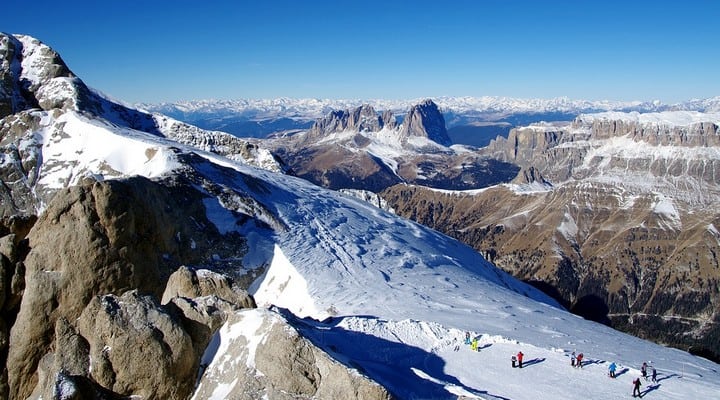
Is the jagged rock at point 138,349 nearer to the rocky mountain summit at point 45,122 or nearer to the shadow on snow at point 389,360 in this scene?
the shadow on snow at point 389,360

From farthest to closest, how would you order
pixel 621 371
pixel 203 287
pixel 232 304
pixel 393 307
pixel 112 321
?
pixel 393 307 < pixel 621 371 < pixel 203 287 < pixel 232 304 < pixel 112 321

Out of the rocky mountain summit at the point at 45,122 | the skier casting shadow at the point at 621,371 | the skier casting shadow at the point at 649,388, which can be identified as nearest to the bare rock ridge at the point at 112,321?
the rocky mountain summit at the point at 45,122

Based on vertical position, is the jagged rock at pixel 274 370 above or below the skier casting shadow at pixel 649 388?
above

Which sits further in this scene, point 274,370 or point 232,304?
point 232,304

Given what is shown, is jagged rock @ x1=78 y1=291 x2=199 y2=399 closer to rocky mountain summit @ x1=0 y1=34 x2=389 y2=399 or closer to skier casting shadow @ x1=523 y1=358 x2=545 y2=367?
rocky mountain summit @ x1=0 y1=34 x2=389 y2=399

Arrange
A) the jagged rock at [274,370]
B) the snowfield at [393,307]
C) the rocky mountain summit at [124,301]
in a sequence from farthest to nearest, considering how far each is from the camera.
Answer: the snowfield at [393,307], the rocky mountain summit at [124,301], the jagged rock at [274,370]

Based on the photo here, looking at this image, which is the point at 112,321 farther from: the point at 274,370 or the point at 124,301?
the point at 274,370

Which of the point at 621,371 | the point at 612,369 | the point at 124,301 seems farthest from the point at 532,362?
the point at 124,301
